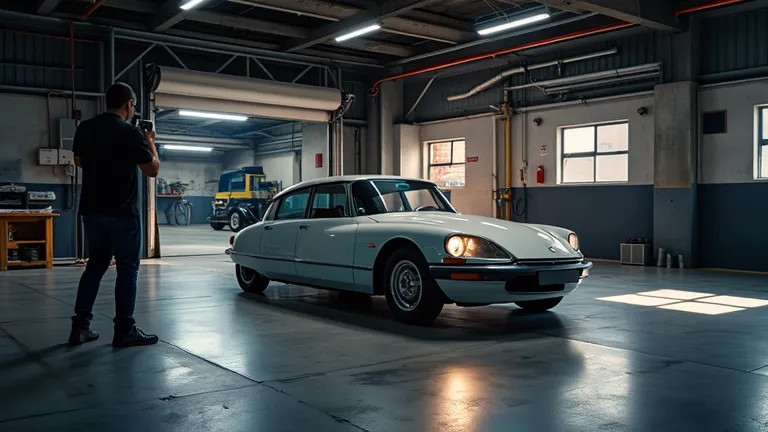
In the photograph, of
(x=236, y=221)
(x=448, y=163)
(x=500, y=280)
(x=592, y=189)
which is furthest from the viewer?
(x=236, y=221)

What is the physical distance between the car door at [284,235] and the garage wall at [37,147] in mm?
5944

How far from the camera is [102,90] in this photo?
11266 mm

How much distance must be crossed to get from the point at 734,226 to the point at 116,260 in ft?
30.1

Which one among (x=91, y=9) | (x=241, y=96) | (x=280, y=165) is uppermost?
(x=91, y=9)

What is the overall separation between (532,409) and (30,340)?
11.2 feet

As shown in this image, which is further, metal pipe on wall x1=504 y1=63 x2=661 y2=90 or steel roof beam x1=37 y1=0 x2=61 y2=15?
metal pipe on wall x1=504 y1=63 x2=661 y2=90

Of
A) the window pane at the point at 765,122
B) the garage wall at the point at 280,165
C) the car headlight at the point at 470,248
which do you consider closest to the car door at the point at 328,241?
the car headlight at the point at 470,248

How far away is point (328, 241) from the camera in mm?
5793

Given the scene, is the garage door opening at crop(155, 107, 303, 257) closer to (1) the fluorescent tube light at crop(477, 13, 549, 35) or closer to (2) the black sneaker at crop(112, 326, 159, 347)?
(1) the fluorescent tube light at crop(477, 13, 549, 35)

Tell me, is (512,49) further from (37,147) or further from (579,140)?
(37,147)

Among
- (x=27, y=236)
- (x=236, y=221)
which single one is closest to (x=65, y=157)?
(x=27, y=236)

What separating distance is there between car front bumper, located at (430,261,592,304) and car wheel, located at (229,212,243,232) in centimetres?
1738

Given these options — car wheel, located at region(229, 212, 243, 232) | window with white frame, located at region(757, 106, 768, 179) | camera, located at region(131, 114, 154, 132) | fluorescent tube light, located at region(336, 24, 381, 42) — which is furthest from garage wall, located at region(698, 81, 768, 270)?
car wheel, located at region(229, 212, 243, 232)

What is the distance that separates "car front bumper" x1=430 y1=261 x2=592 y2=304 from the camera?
4719 mm
